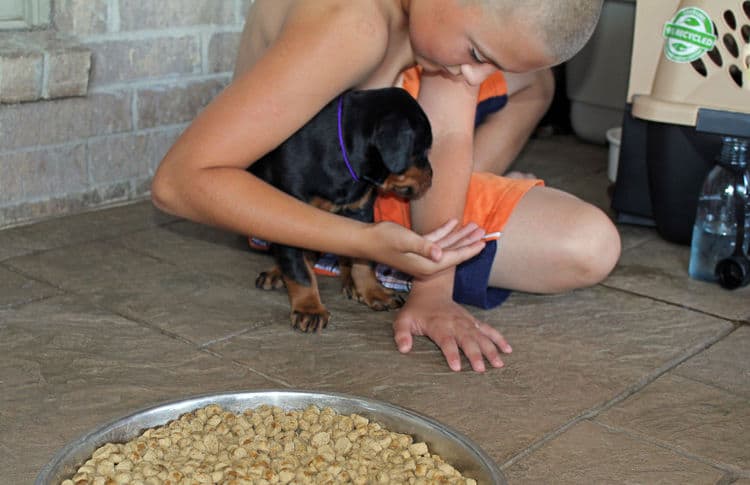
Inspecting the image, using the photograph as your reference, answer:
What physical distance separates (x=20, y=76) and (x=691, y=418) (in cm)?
170

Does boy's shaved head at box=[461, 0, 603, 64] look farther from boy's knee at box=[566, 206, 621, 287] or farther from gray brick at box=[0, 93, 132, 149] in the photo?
gray brick at box=[0, 93, 132, 149]

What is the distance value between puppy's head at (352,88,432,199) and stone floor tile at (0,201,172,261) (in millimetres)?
886

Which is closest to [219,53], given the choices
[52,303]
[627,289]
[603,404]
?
[52,303]

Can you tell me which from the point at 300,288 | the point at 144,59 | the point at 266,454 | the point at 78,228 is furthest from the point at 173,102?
the point at 266,454

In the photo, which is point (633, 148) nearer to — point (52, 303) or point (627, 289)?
point (627, 289)

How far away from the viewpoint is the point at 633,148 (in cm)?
256

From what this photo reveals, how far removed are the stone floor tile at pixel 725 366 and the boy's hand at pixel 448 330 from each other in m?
0.34

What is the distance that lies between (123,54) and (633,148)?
1.36m

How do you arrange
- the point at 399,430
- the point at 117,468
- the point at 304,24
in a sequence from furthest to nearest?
the point at 304,24 < the point at 399,430 < the point at 117,468

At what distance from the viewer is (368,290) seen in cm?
206

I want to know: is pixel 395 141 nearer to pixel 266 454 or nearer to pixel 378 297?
pixel 378 297

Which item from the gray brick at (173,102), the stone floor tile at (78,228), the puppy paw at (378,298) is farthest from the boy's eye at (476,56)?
the gray brick at (173,102)

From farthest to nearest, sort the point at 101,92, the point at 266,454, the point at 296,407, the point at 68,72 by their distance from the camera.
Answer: the point at 101,92
the point at 68,72
the point at 296,407
the point at 266,454

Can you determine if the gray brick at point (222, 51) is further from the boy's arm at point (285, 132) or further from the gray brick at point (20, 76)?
the boy's arm at point (285, 132)
